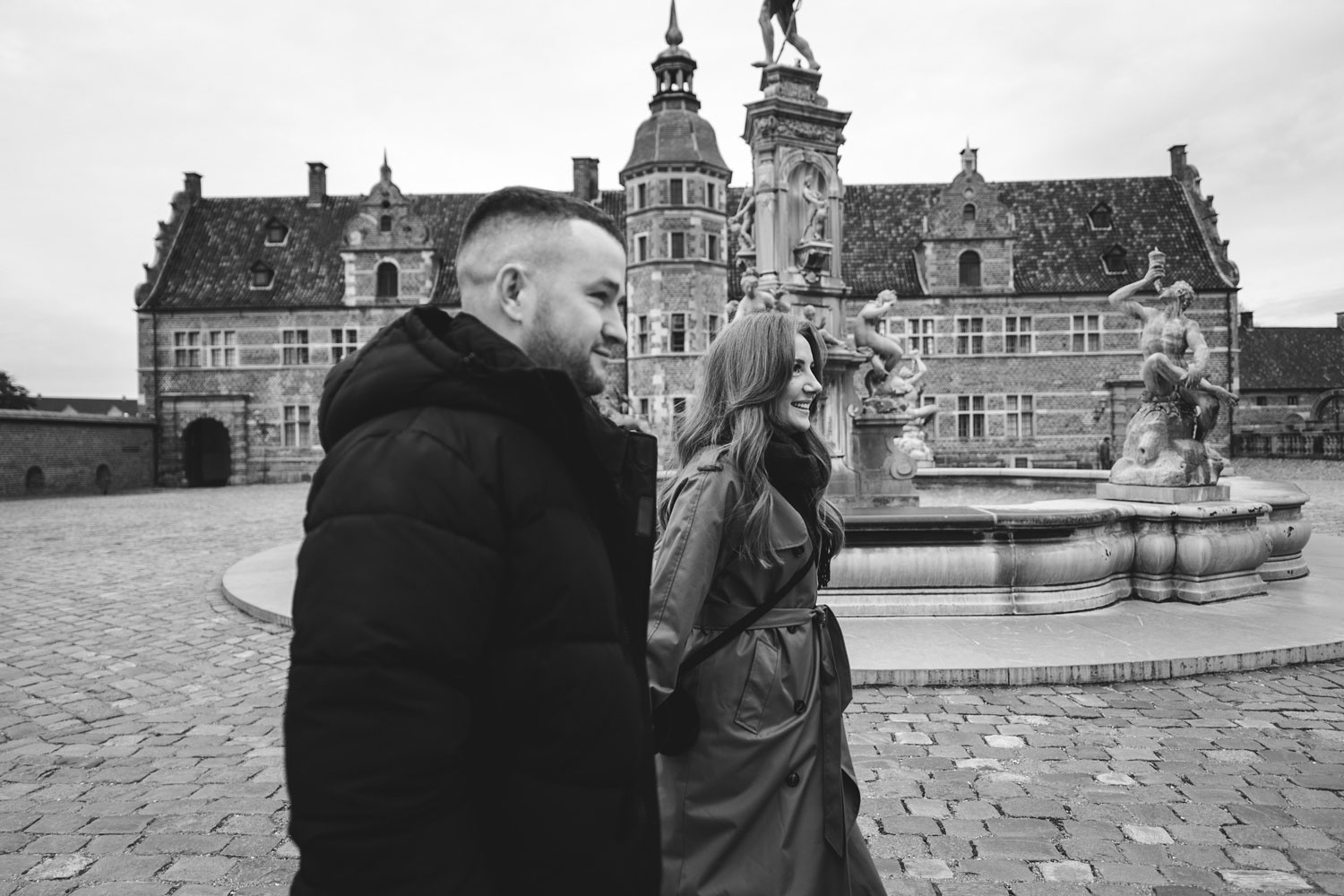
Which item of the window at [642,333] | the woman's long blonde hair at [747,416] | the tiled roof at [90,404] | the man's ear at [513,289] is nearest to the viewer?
the man's ear at [513,289]

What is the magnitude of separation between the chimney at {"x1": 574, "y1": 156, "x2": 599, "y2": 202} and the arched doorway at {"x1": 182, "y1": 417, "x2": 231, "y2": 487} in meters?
17.4

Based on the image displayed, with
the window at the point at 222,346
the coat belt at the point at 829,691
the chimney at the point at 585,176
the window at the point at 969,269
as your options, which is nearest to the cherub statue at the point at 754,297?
the coat belt at the point at 829,691

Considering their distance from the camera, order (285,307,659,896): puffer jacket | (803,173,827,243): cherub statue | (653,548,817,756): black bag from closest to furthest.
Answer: (285,307,659,896): puffer jacket < (653,548,817,756): black bag < (803,173,827,243): cherub statue

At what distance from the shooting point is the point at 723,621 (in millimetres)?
2338

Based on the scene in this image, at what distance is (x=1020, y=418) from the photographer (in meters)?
33.0

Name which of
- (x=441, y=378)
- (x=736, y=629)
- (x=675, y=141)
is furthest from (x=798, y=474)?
(x=675, y=141)

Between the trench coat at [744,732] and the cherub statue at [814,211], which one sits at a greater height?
the cherub statue at [814,211]

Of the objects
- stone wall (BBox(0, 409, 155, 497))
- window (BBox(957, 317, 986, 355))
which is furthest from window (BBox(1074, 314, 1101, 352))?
stone wall (BBox(0, 409, 155, 497))

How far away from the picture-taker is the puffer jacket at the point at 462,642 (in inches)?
43.3

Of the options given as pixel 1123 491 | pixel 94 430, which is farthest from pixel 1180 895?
pixel 94 430

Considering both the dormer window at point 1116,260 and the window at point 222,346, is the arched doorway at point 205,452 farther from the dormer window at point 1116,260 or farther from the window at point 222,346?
the dormer window at point 1116,260

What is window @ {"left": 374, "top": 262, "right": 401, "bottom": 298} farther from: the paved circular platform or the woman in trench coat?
the woman in trench coat

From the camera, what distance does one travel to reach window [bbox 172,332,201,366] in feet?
112

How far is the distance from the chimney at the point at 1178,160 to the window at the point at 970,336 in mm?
10535
